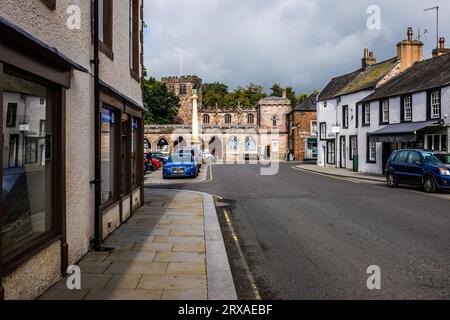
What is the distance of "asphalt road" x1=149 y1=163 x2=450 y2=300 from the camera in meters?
5.82

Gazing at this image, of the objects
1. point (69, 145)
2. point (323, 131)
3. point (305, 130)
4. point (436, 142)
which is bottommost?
point (69, 145)

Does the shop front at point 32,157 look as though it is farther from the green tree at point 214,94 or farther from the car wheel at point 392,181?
the green tree at point 214,94

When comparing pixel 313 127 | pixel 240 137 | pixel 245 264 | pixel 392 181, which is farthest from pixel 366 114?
pixel 240 137

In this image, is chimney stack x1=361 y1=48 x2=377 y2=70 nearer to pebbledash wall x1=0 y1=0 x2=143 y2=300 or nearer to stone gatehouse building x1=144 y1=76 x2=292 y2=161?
stone gatehouse building x1=144 y1=76 x2=292 y2=161

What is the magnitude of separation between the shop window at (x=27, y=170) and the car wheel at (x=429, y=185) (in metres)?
15.8

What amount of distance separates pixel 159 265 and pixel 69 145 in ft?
7.29

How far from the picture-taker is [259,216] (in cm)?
1198

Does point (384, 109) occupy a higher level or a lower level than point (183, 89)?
lower

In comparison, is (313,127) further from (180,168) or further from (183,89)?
(183,89)

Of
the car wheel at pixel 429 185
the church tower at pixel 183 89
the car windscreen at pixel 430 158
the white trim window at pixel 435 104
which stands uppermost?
the church tower at pixel 183 89

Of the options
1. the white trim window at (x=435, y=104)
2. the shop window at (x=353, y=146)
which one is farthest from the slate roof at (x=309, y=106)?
the white trim window at (x=435, y=104)

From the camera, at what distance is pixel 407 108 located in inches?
1077

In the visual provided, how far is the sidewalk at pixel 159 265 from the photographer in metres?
5.42
